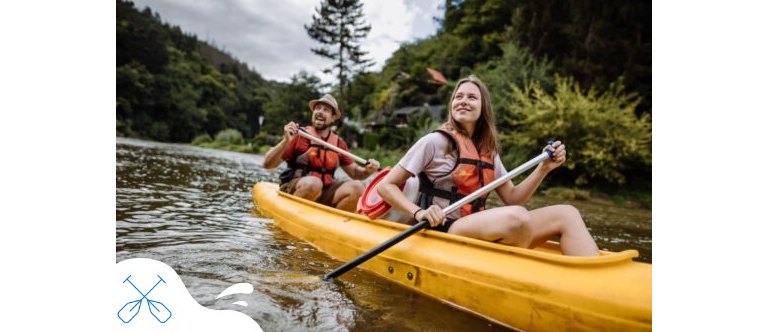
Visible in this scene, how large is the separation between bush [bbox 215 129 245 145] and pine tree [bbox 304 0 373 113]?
5469mm

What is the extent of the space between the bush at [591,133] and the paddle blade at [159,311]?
8114mm

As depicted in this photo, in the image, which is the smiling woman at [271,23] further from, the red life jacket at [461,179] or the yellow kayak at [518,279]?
the yellow kayak at [518,279]

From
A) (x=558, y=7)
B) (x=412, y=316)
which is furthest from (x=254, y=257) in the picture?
(x=558, y=7)

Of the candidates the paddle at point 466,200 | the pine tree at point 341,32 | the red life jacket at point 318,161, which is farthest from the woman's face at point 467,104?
the pine tree at point 341,32

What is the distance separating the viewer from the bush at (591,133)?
871cm

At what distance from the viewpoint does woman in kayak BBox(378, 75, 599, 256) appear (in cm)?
218

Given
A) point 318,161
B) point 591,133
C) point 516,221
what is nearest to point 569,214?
Answer: point 516,221

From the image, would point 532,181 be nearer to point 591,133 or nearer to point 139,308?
point 139,308

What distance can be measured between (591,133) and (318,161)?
23.9 feet

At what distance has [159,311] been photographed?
1.69m
